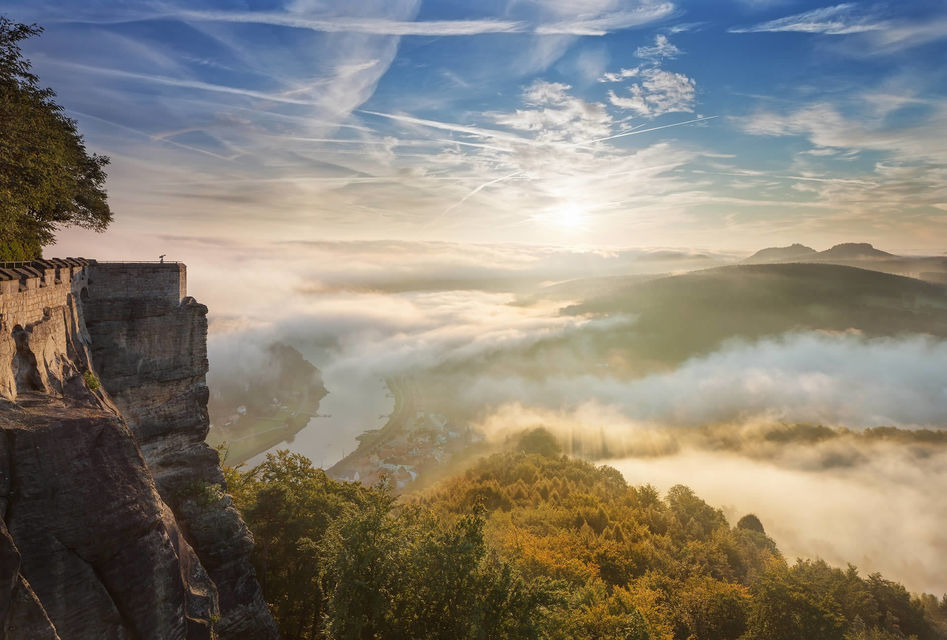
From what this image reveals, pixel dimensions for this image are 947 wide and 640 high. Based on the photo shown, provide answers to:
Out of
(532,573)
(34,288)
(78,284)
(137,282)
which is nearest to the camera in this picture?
(34,288)

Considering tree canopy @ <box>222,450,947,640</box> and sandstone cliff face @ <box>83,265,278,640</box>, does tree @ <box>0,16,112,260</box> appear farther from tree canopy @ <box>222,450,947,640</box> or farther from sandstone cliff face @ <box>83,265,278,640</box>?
tree canopy @ <box>222,450,947,640</box>

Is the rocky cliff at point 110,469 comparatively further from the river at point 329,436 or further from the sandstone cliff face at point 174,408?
the river at point 329,436

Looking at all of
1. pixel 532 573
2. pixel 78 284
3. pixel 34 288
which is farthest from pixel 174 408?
pixel 532 573

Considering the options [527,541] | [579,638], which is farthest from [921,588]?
[579,638]

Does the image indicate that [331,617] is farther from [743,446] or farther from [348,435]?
[743,446]

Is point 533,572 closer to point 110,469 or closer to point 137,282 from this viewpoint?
point 110,469

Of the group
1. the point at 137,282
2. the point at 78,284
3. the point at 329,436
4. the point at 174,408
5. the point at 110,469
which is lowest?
the point at 329,436
